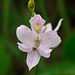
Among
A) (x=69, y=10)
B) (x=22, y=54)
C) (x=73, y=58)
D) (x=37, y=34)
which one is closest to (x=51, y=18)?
(x=69, y=10)

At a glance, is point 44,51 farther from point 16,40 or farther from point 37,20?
point 16,40

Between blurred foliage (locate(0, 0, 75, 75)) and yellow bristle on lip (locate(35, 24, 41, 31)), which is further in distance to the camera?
blurred foliage (locate(0, 0, 75, 75))

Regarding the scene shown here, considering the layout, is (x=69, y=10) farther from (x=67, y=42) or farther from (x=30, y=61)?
(x=30, y=61)

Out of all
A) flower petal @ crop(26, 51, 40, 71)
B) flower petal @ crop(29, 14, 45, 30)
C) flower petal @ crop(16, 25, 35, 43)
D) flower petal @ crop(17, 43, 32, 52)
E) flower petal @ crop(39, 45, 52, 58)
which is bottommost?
flower petal @ crop(26, 51, 40, 71)

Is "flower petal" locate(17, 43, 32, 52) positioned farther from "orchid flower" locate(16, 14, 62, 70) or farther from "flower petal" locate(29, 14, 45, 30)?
"flower petal" locate(29, 14, 45, 30)

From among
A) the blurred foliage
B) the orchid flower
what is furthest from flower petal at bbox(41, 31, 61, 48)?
the blurred foliage

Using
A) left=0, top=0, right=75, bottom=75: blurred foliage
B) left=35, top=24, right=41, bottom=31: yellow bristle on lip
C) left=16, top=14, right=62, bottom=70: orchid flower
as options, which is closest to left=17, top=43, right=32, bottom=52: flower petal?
left=16, top=14, right=62, bottom=70: orchid flower

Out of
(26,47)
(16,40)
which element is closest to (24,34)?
(26,47)

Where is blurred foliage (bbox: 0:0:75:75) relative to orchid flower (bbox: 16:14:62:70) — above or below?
below
